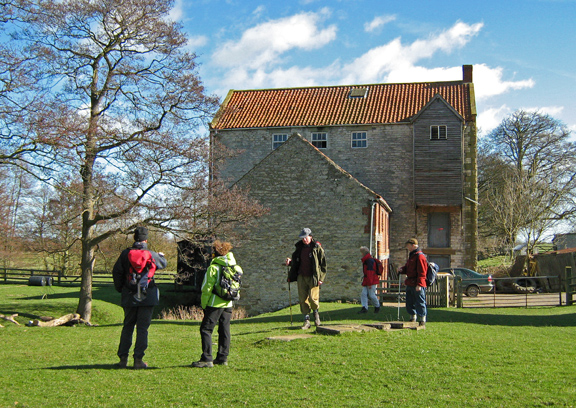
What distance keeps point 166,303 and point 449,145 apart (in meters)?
18.7

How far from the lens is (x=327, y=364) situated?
7.61 m

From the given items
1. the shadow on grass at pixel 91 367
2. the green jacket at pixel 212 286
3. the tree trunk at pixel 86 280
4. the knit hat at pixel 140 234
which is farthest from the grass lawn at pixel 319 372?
the tree trunk at pixel 86 280

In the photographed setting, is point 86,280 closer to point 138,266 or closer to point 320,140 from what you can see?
point 138,266

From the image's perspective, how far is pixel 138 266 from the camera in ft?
24.5

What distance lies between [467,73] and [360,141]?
9045 millimetres

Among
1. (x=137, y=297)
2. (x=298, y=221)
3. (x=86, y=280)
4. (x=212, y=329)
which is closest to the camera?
(x=137, y=297)

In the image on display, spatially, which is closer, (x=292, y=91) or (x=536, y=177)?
(x=292, y=91)

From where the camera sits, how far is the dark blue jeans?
10.9 m

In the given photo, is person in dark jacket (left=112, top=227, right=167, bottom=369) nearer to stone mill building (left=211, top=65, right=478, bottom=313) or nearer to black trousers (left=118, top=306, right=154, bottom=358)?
black trousers (left=118, top=306, right=154, bottom=358)

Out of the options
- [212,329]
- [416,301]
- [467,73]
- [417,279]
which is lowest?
[212,329]

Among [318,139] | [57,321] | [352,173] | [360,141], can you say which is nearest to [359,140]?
[360,141]

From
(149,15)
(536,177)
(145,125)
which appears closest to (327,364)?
(145,125)

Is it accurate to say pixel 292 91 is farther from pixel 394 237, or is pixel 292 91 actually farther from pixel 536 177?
pixel 536 177

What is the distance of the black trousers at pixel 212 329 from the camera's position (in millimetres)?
7545
